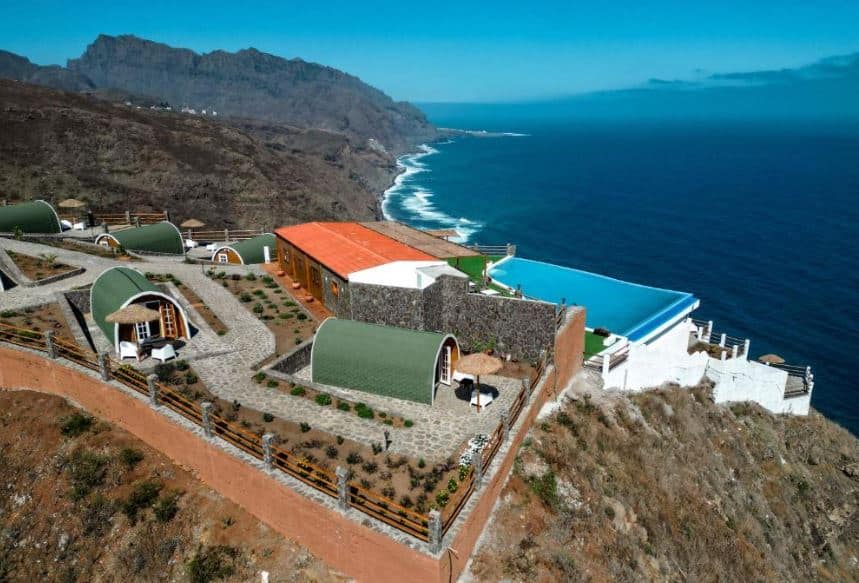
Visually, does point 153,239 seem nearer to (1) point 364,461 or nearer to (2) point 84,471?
(2) point 84,471

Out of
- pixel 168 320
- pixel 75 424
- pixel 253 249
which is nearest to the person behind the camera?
pixel 75 424

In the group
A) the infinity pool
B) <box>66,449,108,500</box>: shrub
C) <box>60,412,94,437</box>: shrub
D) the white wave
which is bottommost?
the white wave

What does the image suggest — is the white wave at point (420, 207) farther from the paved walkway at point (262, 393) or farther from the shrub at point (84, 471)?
the shrub at point (84, 471)

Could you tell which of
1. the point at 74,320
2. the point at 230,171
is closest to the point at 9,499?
the point at 74,320

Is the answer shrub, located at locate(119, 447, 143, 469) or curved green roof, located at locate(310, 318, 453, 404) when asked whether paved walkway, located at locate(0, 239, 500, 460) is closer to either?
curved green roof, located at locate(310, 318, 453, 404)

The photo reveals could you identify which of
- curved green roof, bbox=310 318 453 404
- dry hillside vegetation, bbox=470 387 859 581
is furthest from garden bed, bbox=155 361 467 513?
curved green roof, bbox=310 318 453 404

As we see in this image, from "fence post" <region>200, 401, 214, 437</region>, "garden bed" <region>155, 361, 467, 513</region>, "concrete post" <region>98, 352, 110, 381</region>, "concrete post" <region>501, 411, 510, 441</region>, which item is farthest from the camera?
"concrete post" <region>98, 352, 110, 381</region>

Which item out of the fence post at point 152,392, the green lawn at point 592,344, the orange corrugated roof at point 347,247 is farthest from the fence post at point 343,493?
the green lawn at point 592,344

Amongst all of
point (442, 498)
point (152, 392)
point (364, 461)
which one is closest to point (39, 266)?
point (152, 392)
